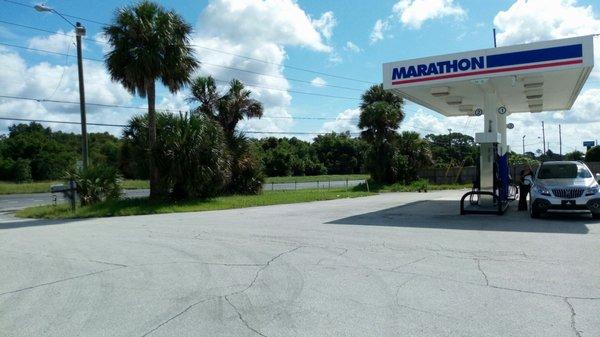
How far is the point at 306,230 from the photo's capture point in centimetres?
1289

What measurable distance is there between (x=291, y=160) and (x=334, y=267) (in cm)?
8102

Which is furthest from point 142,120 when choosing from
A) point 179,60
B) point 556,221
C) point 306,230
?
point 556,221

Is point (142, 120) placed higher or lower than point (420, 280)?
higher

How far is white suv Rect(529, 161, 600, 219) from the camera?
13.8 metres

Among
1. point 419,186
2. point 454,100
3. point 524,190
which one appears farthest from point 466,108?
point 419,186

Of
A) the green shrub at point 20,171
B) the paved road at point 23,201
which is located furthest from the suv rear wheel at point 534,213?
the green shrub at point 20,171

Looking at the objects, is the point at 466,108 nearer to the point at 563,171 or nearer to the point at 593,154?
the point at 563,171

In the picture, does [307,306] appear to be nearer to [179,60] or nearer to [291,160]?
[179,60]

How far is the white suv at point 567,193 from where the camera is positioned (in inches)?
544

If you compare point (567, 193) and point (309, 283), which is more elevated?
point (567, 193)

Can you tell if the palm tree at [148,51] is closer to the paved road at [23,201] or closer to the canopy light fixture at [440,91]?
the paved road at [23,201]

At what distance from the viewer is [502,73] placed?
16.8 metres

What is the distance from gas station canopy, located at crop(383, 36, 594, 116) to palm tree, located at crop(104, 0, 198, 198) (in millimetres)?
9352

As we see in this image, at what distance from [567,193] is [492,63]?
17.4 ft
